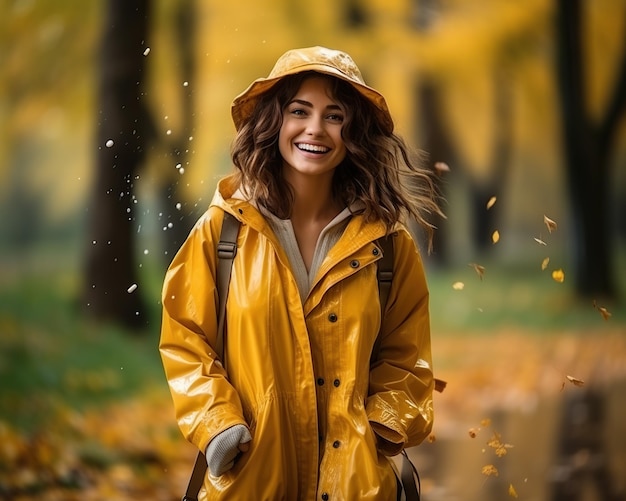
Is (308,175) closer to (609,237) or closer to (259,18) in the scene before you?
(259,18)

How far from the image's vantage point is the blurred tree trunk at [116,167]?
5.38 m

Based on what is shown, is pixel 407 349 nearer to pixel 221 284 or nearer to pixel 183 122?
pixel 221 284

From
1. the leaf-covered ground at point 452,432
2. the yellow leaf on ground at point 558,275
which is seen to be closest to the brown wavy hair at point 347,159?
the leaf-covered ground at point 452,432

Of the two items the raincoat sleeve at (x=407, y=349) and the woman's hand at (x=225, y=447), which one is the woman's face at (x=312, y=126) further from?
the woman's hand at (x=225, y=447)

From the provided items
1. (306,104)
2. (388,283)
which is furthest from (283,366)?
(306,104)

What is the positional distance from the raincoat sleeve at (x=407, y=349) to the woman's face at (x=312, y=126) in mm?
325

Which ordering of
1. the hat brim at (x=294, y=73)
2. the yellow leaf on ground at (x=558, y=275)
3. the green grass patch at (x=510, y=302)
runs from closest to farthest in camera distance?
the hat brim at (x=294, y=73) → the yellow leaf on ground at (x=558, y=275) → the green grass patch at (x=510, y=302)

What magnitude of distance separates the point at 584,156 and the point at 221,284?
501 cm

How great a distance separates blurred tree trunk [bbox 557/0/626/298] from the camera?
6.94 m

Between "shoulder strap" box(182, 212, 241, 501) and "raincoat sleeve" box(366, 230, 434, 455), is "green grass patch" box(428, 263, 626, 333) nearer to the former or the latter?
"raincoat sleeve" box(366, 230, 434, 455)

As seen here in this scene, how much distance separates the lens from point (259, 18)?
6.27 metres

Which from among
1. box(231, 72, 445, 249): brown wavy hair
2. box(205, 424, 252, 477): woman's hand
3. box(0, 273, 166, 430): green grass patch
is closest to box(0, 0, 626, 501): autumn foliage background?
box(0, 273, 166, 430): green grass patch

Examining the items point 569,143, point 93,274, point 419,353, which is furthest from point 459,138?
point 419,353

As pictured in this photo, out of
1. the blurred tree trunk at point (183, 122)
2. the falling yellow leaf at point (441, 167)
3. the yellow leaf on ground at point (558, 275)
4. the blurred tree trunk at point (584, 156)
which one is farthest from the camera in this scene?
the blurred tree trunk at point (584, 156)
